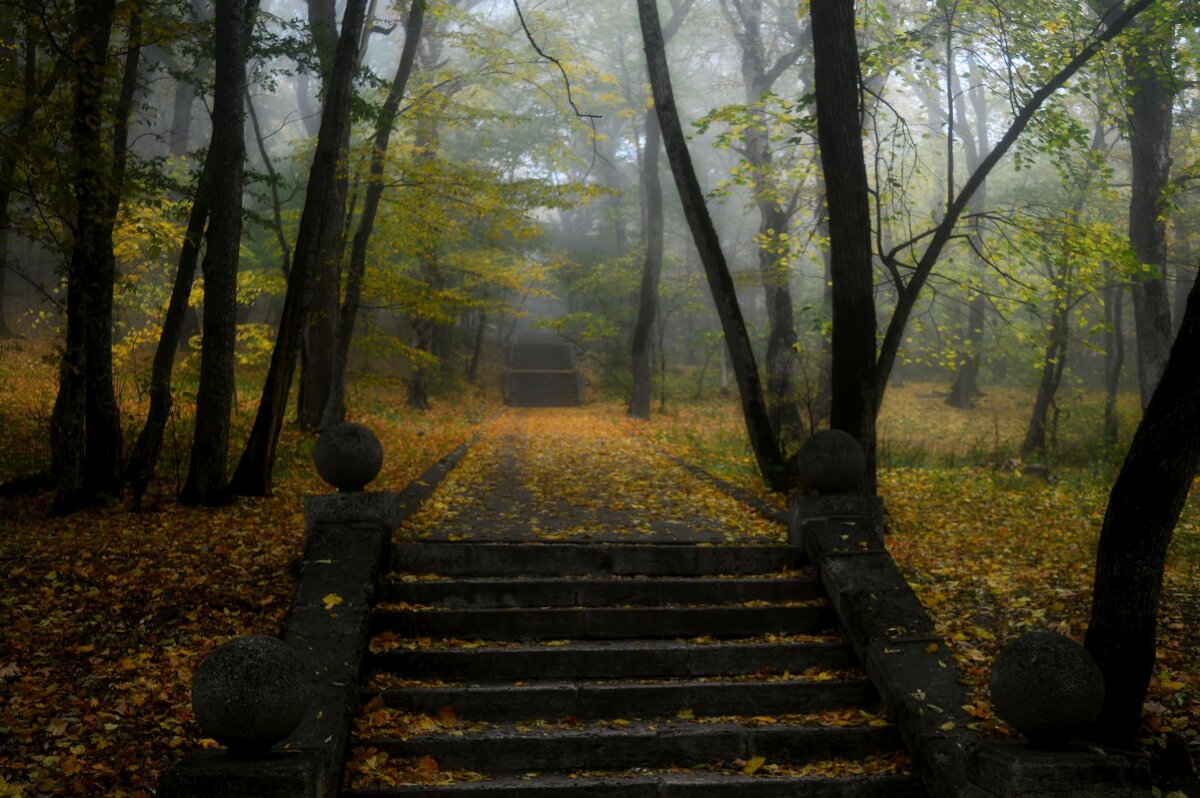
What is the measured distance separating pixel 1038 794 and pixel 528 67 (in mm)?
15280

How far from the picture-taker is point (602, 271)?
97.3ft

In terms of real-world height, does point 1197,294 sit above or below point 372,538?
above

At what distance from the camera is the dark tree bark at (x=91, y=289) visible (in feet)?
26.3

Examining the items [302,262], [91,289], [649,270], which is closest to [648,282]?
[649,270]

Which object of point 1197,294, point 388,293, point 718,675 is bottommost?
point 718,675

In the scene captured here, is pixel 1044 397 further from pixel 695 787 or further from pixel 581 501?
pixel 695 787

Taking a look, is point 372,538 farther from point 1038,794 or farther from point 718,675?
point 1038,794

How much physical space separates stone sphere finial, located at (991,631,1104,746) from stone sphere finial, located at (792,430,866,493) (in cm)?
270

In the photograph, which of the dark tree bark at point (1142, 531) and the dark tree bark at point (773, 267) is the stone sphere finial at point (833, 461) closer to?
the dark tree bark at point (1142, 531)

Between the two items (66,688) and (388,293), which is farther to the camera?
(388,293)

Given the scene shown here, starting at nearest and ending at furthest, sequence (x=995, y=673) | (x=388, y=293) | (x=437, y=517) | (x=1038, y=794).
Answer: (x=1038, y=794)
(x=995, y=673)
(x=437, y=517)
(x=388, y=293)

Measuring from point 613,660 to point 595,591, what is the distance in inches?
30.3

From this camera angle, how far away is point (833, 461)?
6996mm

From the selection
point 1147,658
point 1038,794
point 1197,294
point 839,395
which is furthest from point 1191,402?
point 839,395
